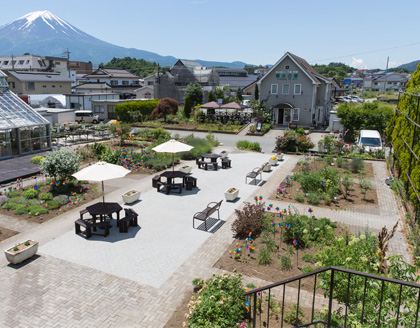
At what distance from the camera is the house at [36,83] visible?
50594mm

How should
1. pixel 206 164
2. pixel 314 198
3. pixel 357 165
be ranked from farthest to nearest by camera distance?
pixel 206 164 < pixel 357 165 < pixel 314 198

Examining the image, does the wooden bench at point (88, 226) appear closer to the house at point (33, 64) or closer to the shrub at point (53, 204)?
the shrub at point (53, 204)

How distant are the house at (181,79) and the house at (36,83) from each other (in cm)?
1580

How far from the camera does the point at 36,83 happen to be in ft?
172

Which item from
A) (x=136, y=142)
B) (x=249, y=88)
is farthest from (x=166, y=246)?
(x=249, y=88)

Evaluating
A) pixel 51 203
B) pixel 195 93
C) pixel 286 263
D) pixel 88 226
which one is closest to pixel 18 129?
pixel 51 203

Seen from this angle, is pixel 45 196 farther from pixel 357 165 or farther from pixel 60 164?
pixel 357 165

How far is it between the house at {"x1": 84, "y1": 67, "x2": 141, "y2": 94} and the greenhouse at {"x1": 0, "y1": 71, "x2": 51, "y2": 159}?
45.9 meters

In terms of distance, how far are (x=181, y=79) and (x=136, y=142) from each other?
38.6m

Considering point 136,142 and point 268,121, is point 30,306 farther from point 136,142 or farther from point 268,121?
point 268,121

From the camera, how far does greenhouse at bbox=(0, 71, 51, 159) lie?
20344 mm

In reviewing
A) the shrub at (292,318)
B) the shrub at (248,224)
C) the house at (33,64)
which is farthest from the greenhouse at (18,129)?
the house at (33,64)

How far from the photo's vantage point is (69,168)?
14.8 metres

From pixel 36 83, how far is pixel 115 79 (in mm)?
22892
